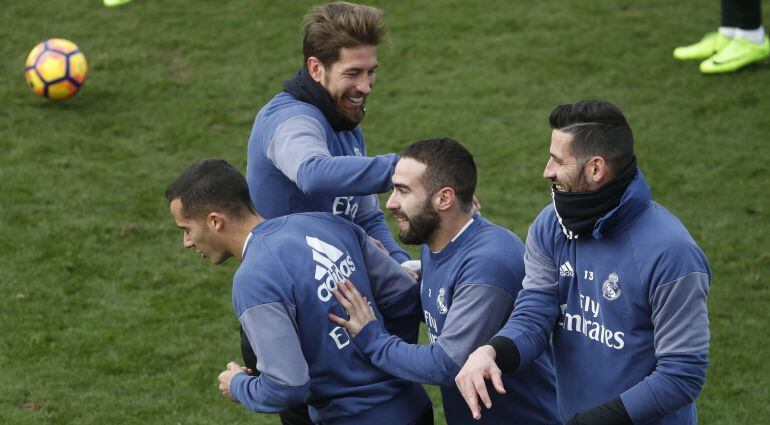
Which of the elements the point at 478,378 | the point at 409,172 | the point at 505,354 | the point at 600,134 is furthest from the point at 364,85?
the point at 478,378

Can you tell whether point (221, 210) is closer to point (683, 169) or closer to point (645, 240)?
point (645, 240)

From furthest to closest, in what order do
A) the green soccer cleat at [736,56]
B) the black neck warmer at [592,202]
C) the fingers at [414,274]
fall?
1. the green soccer cleat at [736,56]
2. the fingers at [414,274]
3. the black neck warmer at [592,202]

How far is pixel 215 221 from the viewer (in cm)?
439

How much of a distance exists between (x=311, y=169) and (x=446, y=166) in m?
0.60

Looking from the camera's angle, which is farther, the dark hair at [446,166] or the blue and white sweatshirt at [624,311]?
the dark hair at [446,166]

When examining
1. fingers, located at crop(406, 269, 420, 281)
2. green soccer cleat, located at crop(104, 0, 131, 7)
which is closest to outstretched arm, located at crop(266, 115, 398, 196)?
fingers, located at crop(406, 269, 420, 281)

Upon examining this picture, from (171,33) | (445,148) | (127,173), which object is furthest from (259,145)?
(171,33)

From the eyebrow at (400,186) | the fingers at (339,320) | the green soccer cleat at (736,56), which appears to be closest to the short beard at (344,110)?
the eyebrow at (400,186)

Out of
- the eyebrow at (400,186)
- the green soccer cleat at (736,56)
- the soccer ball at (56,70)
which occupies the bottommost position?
the green soccer cleat at (736,56)

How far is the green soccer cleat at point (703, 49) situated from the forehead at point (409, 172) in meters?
7.89

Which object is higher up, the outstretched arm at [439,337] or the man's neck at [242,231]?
the man's neck at [242,231]

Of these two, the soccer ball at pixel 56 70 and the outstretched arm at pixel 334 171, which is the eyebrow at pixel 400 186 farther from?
the soccer ball at pixel 56 70

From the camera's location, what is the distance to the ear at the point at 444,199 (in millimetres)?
4250

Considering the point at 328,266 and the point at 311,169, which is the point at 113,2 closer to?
the point at 311,169
